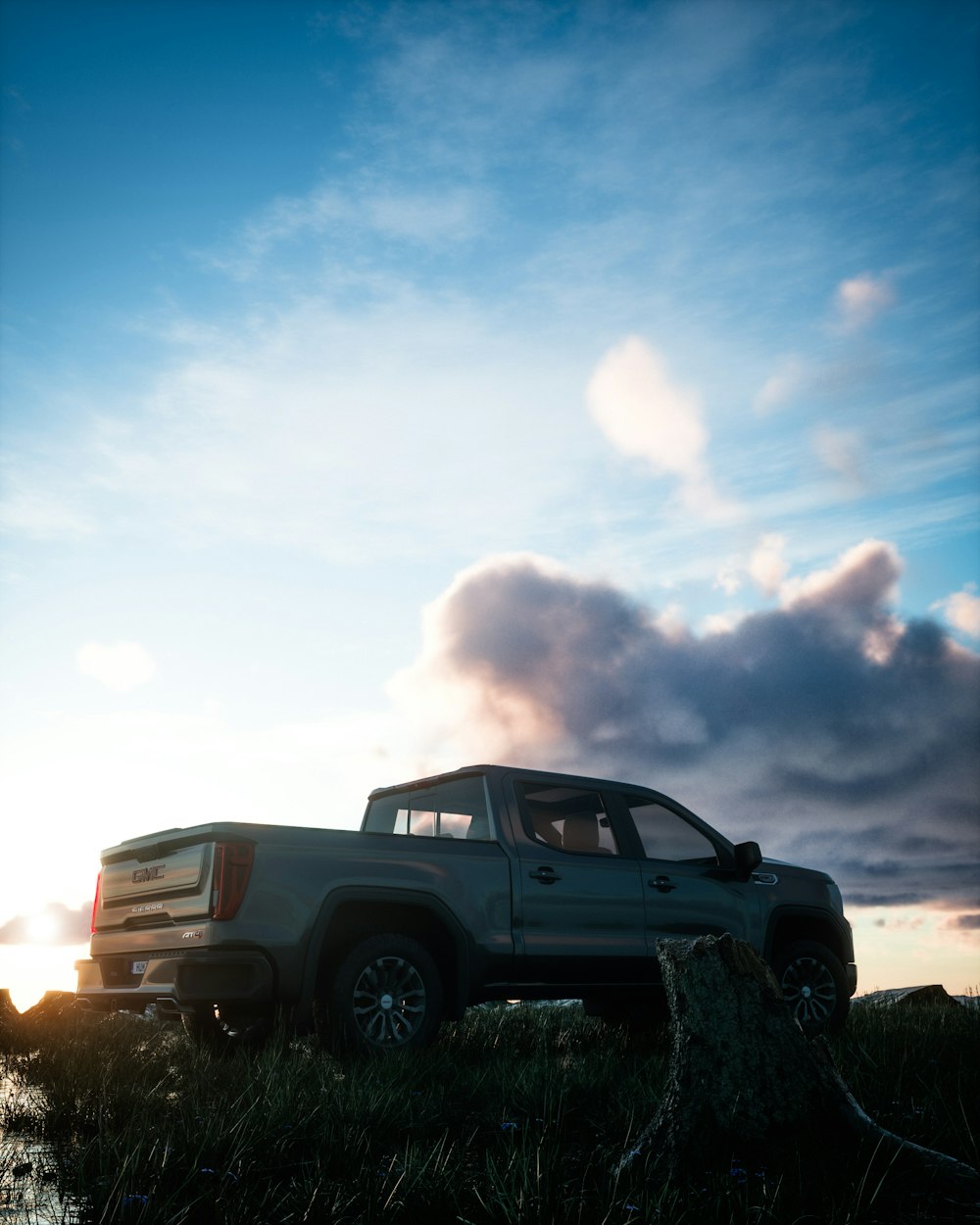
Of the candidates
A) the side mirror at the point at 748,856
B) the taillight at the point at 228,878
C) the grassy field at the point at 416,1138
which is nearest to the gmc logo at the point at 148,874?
the taillight at the point at 228,878

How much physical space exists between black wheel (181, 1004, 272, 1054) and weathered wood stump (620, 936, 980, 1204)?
343 cm

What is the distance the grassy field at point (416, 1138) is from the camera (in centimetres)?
347

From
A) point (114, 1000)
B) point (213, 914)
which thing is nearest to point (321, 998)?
point (213, 914)

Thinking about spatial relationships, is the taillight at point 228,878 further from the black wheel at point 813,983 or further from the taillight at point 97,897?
the black wheel at point 813,983

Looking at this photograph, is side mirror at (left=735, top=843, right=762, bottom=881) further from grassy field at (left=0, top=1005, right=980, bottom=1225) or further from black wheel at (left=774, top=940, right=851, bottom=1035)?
grassy field at (left=0, top=1005, right=980, bottom=1225)

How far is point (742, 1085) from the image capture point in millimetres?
4223

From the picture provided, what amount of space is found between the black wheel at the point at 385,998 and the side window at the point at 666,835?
2.07 metres

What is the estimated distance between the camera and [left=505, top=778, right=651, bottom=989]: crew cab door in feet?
23.9

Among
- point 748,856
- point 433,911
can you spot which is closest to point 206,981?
point 433,911

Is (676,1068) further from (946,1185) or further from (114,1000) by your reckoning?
(114,1000)

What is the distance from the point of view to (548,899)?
7.36 m

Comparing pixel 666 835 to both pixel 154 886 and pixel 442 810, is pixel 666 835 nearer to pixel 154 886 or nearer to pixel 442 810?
pixel 442 810

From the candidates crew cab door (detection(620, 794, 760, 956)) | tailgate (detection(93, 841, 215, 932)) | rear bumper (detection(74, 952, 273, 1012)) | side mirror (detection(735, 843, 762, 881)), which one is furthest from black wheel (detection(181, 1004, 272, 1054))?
side mirror (detection(735, 843, 762, 881))

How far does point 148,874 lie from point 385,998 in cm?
171
